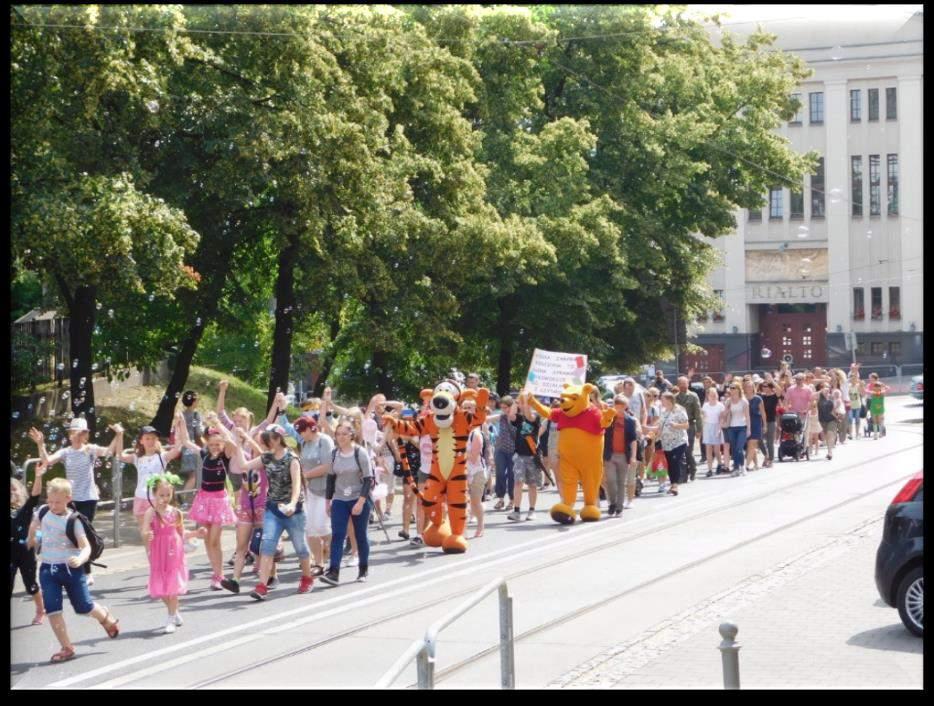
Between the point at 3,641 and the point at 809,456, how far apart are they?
21.9 metres

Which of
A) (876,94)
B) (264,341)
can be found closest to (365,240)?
(264,341)

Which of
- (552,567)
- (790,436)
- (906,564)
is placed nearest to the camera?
(906,564)

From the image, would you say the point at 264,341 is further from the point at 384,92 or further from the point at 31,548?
the point at 31,548

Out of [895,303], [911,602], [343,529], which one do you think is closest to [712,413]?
[343,529]

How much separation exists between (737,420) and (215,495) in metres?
14.7

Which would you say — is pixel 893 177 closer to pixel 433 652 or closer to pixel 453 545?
pixel 453 545

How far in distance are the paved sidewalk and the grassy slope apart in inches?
516

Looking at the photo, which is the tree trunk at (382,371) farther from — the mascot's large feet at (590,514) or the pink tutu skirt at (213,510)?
the pink tutu skirt at (213,510)

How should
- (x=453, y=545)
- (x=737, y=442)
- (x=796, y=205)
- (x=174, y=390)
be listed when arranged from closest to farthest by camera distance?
(x=453, y=545), (x=737, y=442), (x=174, y=390), (x=796, y=205)

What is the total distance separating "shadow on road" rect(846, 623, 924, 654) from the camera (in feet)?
35.8

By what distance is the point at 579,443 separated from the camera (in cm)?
2011

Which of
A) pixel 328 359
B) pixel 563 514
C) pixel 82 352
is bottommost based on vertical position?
pixel 563 514

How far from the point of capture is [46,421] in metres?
30.8

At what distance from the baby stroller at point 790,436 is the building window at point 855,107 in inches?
1612
